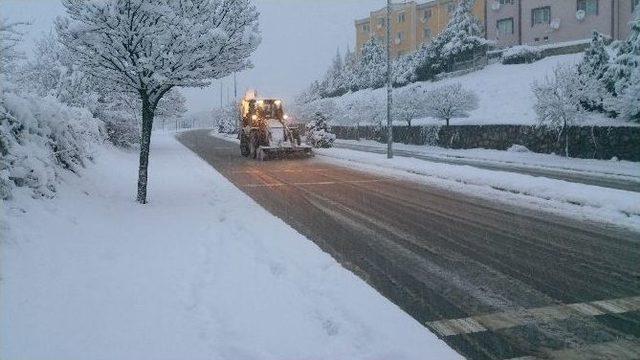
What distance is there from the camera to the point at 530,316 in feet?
18.0

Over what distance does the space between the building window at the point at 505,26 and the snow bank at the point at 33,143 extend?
5023 centimetres

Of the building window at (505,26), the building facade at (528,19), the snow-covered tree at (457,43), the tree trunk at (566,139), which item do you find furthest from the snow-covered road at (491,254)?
the building window at (505,26)

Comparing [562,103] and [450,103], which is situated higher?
[450,103]

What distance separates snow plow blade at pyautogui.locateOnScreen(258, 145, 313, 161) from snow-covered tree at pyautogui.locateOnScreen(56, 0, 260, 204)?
14026 millimetres

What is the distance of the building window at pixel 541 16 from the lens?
48.5 m

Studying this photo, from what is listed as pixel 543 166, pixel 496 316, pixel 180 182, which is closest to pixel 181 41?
pixel 180 182

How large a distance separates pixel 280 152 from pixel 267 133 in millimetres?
1215

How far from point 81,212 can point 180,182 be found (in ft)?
22.7

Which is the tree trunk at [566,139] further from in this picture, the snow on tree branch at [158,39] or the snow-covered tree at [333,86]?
the snow-covered tree at [333,86]

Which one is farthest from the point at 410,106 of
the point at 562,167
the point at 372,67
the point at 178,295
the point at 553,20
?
the point at 178,295

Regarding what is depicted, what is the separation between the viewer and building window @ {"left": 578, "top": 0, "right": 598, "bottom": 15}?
44794 mm

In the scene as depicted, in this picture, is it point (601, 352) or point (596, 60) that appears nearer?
point (601, 352)

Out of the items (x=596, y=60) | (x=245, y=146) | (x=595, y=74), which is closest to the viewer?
(x=595, y=74)

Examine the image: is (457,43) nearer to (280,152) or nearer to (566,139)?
(566,139)
